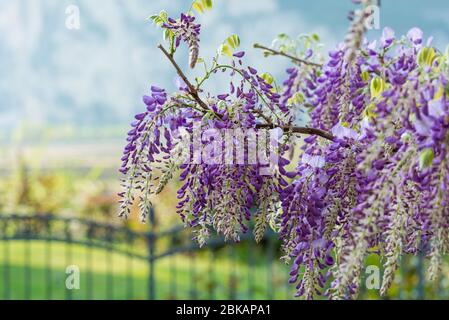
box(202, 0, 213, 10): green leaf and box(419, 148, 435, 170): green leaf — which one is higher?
box(202, 0, 213, 10): green leaf

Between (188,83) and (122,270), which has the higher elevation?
(188,83)

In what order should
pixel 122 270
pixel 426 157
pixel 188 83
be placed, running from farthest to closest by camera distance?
pixel 122 270, pixel 188 83, pixel 426 157

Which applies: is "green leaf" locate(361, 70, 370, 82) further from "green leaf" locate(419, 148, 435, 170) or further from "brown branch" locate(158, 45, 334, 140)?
"green leaf" locate(419, 148, 435, 170)

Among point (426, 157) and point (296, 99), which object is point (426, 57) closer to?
point (426, 157)

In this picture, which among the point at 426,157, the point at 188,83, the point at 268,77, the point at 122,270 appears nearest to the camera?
the point at 426,157

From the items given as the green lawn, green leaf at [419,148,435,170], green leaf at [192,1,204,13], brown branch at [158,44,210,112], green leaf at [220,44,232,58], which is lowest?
the green lawn

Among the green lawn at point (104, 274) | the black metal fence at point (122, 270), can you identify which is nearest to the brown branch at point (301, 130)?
the black metal fence at point (122, 270)

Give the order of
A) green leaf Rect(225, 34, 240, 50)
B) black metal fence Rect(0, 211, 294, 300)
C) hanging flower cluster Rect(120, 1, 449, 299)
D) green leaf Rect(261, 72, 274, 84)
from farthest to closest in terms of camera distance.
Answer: black metal fence Rect(0, 211, 294, 300)
green leaf Rect(261, 72, 274, 84)
green leaf Rect(225, 34, 240, 50)
hanging flower cluster Rect(120, 1, 449, 299)

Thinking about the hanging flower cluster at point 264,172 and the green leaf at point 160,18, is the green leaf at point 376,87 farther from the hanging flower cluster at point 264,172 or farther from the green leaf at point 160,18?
the green leaf at point 160,18

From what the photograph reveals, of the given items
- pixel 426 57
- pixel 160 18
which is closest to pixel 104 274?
pixel 160 18

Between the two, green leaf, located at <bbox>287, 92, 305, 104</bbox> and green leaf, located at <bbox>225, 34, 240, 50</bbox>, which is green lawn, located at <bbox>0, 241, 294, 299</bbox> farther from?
green leaf, located at <bbox>225, 34, 240, 50</bbox>

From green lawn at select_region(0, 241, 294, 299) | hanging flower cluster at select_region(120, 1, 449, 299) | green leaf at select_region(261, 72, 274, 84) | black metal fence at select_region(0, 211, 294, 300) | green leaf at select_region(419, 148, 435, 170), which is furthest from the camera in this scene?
green lawn at select_region(0, 241, 294, 299)

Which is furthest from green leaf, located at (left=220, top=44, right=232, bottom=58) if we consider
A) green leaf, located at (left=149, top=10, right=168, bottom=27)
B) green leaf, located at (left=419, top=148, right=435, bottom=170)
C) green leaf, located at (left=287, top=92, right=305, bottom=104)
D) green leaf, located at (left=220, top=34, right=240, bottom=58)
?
green leaf, located at (left=419, top=148, right=435, bottom=170)

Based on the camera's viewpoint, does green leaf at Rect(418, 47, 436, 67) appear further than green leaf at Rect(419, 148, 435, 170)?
Yes
